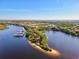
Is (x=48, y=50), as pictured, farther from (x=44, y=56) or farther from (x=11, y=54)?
(x=11, y=54)

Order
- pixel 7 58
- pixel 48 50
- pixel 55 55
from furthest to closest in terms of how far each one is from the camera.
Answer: pixel 48 50
pixel 55 55
pixel 7 58

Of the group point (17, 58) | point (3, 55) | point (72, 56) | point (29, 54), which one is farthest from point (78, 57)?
point (3, 55)

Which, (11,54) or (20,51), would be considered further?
(20,51)

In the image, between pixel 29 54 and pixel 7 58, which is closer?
pixel 7 58

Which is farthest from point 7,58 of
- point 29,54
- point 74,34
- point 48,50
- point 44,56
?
point 74,34

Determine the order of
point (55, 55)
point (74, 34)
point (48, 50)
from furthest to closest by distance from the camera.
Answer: point (74, 34), point (48, 50), point (55, 55)

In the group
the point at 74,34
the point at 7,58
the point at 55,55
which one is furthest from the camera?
the point at 74,34

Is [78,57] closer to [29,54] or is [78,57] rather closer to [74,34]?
[29,54]
